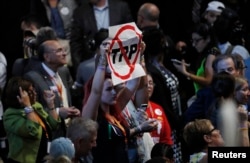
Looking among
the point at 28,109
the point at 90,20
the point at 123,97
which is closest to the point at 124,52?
the point at 123,97

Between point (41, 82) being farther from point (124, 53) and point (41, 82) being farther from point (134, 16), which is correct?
point (134, 16)

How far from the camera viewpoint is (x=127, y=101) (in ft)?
32.3

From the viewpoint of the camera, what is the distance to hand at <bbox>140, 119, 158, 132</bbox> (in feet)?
31.4

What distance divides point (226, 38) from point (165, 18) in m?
2.63

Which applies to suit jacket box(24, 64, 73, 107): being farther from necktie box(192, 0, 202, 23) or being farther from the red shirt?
necktie box(192, 0, 202, 23)

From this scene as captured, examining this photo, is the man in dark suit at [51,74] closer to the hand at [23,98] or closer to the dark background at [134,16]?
the hand at [23,98]

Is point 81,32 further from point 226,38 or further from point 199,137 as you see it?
point 199,137

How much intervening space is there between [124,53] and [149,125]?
2.26 feet

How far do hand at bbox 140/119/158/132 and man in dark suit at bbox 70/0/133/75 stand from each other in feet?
12.1

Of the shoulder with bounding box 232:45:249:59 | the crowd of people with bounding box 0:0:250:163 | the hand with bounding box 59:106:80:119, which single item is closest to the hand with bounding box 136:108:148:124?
the crowd of people with bounding box 0:0:250:163

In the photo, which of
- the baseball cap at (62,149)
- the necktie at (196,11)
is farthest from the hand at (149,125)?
the necktie at (196,11)

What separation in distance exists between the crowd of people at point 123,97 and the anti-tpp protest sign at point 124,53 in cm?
4

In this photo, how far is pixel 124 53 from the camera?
32.0 ft

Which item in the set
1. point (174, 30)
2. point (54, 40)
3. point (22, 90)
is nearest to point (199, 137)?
point (22, 90)
